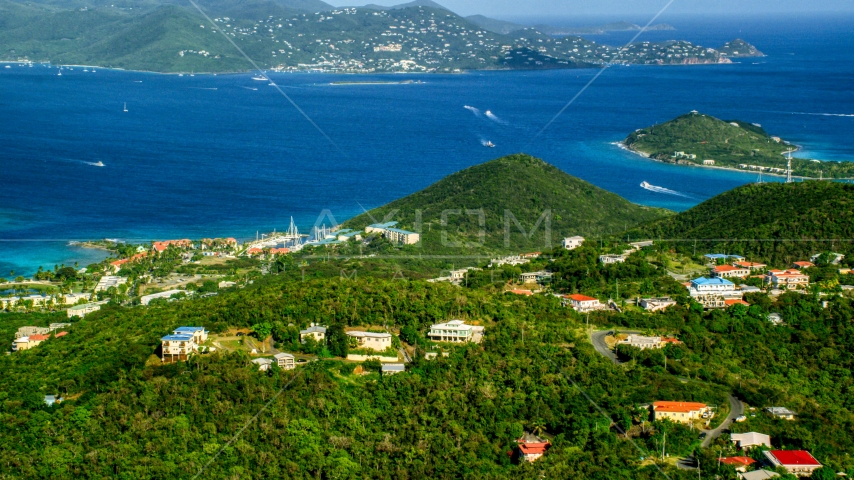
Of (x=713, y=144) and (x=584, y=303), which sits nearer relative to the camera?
(x=584, y=303)

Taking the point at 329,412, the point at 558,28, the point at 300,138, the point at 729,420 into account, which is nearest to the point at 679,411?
the point at 729,420

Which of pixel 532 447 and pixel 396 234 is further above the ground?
pixel 532 447

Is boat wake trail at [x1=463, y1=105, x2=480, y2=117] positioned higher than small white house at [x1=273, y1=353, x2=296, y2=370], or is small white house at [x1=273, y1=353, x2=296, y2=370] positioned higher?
small white house at [x1=273, y1=353, x2=296, y2=370]

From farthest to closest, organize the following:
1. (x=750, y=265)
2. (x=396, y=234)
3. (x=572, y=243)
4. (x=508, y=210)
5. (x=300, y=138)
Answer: (x=300, y=138) → (x=508, y=210) → (x=396, y=234) → (x=572, y=243) → (x=750, y=265)

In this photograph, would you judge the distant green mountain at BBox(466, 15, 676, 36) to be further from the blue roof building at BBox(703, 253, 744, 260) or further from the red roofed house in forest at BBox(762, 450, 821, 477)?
the red roofed house in forest at BBox(762, 450, 821, 477)

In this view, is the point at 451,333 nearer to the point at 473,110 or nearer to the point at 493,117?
the point at 493,117

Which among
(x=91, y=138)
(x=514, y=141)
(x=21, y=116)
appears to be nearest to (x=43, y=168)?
(x=91, y=138)

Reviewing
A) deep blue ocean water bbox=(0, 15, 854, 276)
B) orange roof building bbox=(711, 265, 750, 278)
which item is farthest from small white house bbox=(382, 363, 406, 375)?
deep blue ocean water bbox=(0, 15, 854, 276)
